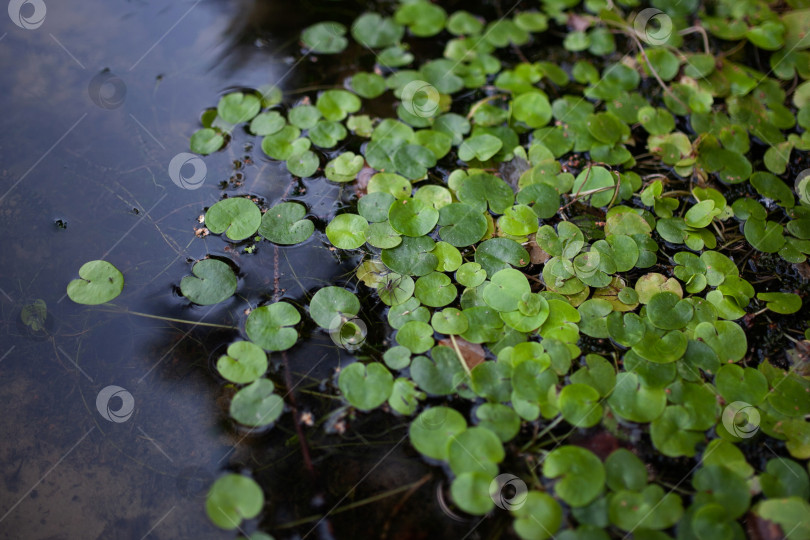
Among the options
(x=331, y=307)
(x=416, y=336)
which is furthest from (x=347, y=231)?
(x=416, y=336)

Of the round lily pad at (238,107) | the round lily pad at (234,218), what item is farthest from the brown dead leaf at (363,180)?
the round lily pad at (238,107)

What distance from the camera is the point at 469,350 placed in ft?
7.29

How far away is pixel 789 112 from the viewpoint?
121 inches

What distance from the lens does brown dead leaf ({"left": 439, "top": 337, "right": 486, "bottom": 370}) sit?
2.19 meters

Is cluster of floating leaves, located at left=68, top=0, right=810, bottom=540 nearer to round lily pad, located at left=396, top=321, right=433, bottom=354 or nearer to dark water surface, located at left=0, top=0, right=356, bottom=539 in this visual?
round lily pad, located at left=396, top=321, right=433, bottom=354

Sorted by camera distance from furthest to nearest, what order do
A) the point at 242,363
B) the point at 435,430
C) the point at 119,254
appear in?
the point at 119,254 < the point at 242,363 < the point at 435,430

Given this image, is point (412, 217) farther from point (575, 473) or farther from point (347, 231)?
point (575, 473)

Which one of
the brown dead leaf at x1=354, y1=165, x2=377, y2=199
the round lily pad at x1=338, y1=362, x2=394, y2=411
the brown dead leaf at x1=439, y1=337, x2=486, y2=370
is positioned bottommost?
the brown dead leaf at x1=439, y1=337, x2=486, y2=370

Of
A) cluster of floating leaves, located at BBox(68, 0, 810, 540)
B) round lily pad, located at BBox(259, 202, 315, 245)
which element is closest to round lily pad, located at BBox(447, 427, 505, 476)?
cluster of floating leaves, located at BBox(68, 0, 810, 540)

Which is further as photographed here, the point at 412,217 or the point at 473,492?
the point at 412,217

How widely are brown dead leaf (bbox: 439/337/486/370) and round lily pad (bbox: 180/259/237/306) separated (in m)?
0.97

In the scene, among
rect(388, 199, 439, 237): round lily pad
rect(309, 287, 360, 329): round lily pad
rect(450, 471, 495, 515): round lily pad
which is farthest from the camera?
rect(388, 199, 439, 237): round lily pad

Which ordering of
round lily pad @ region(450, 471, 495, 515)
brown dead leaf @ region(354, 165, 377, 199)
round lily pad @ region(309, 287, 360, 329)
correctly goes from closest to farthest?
round lily pad @ region(450, 471, 495, 515) → round lily pad @ region(309, 287, 360, 329) → brown dead leaf @ region(354, 165, 377, 199)

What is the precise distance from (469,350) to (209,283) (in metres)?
1.17
